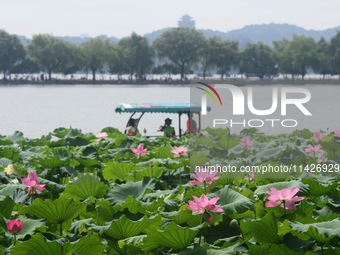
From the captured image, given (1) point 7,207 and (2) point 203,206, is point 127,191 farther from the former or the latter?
(2) point 203,206

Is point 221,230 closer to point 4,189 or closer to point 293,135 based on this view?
point 4,189

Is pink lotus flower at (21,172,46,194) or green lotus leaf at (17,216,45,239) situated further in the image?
pink lotus flower at (21,172,46,194)

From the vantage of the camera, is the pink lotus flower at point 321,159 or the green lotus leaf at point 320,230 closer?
the green lotus leaf at point 320,230

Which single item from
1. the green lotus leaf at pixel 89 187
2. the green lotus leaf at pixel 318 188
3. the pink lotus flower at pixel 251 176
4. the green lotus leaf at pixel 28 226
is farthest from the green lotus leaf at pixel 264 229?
the pink lotus flower at pixel 251 176

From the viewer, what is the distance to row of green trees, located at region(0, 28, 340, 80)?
12962 cm

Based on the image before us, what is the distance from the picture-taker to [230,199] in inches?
163

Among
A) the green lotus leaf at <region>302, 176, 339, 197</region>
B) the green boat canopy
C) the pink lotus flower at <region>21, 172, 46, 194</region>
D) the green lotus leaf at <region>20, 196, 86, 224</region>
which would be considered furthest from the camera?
the green boat canopy

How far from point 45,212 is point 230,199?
3.44 ft

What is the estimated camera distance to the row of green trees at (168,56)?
129625mm

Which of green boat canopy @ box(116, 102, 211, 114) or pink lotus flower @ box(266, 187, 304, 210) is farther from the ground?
pink lotus flower @ box(266, 187, 304, 210)

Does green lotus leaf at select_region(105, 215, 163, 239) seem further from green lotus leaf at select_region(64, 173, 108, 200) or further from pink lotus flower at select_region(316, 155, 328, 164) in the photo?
pink lotus flower at select_region(316, 155, 328, 164)

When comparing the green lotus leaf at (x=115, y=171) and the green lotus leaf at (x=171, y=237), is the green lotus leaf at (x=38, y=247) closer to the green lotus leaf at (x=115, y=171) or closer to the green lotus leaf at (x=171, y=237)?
the green lotus leaf at (x=171, y=237)

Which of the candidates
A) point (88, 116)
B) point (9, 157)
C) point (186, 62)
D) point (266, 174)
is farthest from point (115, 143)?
point (186, 62)

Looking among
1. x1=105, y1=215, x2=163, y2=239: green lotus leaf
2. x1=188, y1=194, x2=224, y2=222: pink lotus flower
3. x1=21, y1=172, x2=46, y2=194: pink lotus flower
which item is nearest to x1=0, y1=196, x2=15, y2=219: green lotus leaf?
x1=21, y1=172, x2=46, y2=194: pink lotus flower
